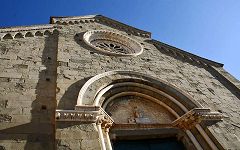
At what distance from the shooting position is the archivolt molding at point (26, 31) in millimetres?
8695

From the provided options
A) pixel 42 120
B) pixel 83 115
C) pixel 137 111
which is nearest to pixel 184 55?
pixel 137 111

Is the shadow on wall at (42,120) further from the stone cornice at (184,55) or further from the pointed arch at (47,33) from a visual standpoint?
the stone cornice at (184,55)

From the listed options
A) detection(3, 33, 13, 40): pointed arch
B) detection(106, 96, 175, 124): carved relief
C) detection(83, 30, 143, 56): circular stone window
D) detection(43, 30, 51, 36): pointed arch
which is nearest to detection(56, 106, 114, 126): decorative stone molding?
detection(106, 96, 175, 124): carved relief

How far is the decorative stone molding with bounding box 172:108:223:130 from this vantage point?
7137mm

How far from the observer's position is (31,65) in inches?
298

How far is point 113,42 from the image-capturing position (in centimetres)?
1132

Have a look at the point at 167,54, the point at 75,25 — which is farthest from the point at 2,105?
the point at 167,54

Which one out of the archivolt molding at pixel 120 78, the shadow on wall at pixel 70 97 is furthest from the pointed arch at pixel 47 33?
the shadow on wall at pixel 70 97

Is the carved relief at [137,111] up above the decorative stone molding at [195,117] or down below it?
above

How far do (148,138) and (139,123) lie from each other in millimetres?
427

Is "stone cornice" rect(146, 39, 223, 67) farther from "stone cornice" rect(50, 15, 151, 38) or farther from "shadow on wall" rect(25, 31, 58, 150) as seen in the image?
"shadow on wall" rect(25, 31, 58, 150)

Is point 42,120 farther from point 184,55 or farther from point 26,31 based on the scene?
point 184,55

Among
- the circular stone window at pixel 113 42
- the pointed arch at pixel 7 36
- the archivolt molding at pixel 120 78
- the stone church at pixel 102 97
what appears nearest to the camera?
the stone church at pixel 102 97

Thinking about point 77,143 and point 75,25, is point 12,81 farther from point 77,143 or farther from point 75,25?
point 75,25
